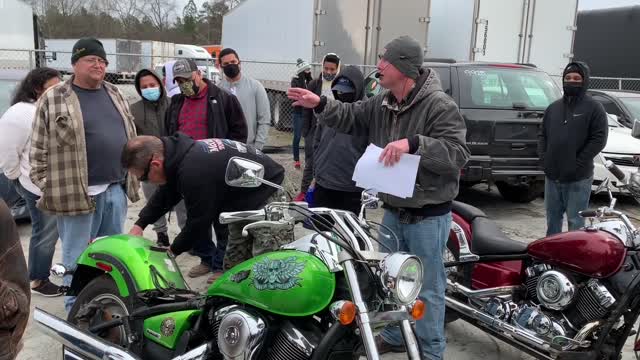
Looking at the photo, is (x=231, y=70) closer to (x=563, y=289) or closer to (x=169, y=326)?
(x=169, y=326)

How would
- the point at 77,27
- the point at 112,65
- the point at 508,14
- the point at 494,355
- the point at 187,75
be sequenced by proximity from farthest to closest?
the point at 77,27 → the point at 112,65 → the point at 508,14 → the point at 187,75 → the point at 494,355

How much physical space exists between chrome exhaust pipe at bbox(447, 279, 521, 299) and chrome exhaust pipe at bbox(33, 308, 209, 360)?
2073 millimetres

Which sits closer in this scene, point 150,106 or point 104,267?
point 104,267

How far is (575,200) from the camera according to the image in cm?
510

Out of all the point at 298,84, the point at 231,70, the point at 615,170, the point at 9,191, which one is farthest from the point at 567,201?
the point at 9,191

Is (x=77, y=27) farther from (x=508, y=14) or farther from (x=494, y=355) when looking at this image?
(x=494, y=355)

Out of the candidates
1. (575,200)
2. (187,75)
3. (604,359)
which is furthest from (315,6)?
(604,359)

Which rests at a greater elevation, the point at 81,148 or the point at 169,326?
the point at 81,148

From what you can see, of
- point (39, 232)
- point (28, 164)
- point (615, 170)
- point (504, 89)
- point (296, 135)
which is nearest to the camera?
point (615, 170)

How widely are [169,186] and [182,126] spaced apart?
1.86 m

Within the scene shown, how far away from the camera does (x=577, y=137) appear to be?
5.07 m

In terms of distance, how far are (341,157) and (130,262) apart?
1.79m

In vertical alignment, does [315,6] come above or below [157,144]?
above

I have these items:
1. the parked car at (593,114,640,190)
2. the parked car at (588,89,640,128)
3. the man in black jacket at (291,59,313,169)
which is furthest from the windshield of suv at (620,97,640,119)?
the man in black jacket at (291,59,313,169)
